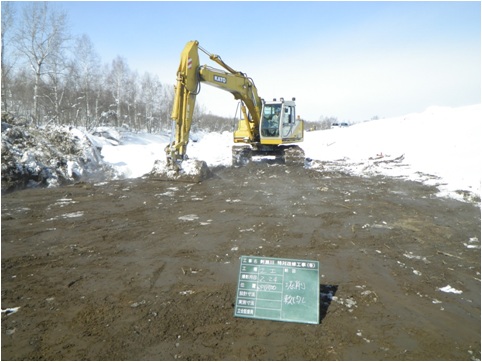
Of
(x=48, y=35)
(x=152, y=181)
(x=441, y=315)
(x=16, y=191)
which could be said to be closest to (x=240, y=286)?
(x=441, y=315)

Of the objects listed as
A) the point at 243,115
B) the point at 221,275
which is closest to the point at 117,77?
the point at 243,115

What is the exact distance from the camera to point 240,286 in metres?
3.45

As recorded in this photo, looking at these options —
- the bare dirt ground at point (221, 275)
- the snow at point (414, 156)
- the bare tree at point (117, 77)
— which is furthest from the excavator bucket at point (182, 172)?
the bare tree at point (117, 77)

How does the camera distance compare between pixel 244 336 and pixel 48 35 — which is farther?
pixel 48 35

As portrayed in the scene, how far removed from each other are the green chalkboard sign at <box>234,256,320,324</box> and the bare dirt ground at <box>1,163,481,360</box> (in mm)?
124

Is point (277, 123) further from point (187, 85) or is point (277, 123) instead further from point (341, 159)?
point (341, 159)

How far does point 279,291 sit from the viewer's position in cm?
336

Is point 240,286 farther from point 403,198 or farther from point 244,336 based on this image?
point 403,198

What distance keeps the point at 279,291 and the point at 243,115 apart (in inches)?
474

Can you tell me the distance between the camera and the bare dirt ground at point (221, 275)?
303 cm

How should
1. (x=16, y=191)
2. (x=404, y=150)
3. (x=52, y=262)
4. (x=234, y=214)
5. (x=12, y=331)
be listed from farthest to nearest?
(x=404, y=150), (x=16, y=191), (x=234, y=214), (x=52, y=262), (x=12, y=331)

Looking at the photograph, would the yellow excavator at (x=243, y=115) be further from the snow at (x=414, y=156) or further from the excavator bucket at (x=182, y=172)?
the snow at (x=414, y=156)

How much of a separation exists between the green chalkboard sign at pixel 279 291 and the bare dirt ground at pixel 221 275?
0.12m

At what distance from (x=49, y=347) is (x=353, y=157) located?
18.0m
